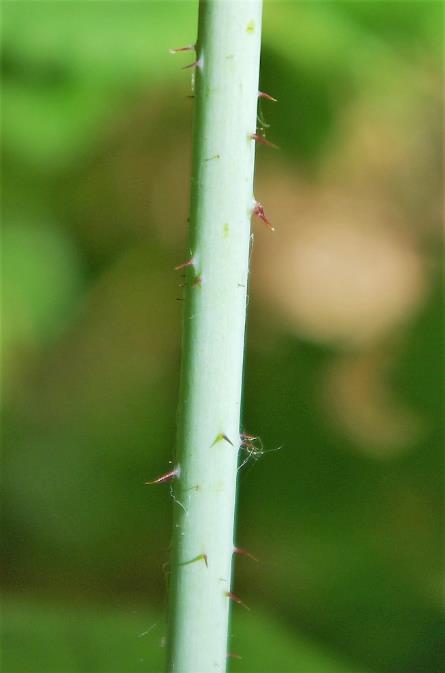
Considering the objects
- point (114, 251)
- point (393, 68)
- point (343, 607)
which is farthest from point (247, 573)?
point (393, 68)

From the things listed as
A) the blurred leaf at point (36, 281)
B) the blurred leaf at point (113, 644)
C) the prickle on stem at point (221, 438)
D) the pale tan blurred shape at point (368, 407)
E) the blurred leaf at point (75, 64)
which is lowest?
the blurred leaf at point (113, 644)

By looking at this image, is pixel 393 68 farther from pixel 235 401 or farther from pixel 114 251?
pixel 235 401

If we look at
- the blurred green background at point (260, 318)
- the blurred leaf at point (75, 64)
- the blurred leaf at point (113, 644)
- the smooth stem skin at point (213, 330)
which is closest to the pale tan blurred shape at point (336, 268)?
the blurred green background at point (260, 318)

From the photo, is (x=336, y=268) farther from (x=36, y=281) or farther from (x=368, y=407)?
(x=36, y=281)

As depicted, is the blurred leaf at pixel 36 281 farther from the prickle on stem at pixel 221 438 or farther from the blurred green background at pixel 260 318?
the prickle on stem at pixel 221 438

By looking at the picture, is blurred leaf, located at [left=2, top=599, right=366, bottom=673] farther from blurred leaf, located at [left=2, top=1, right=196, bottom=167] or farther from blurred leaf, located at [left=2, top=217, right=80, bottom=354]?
blurred leaf, located at [left=2, top=1, right=196, bottom=167]

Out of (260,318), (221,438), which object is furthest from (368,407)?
(221,438)

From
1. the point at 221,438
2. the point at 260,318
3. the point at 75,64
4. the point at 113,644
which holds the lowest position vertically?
the point at 113,644
